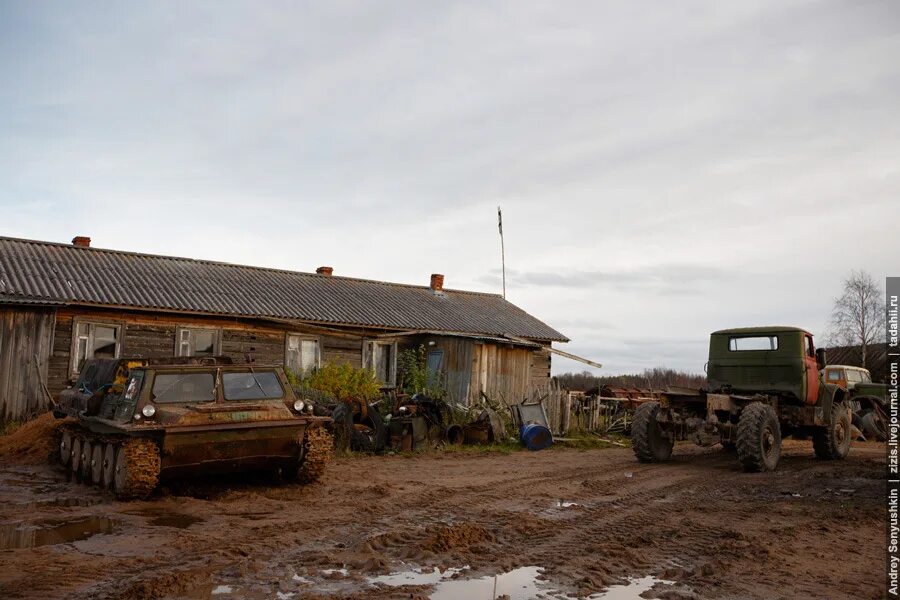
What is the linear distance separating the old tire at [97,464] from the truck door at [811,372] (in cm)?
1168

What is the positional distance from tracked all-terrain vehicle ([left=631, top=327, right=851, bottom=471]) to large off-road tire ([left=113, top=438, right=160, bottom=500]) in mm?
8508

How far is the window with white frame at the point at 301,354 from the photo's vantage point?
20.2 meters

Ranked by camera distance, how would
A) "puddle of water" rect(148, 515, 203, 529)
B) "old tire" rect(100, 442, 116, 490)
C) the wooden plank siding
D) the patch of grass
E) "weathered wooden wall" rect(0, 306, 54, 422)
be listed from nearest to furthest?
1. "puddle of water" rect(148, 515, 203, 529)
2. "old tire" rect(100, 442, 116, 490)
3. "weathered wooden wall" rect(0, 306, 54, 422)
4. the wooden plank siding
5. the patch of grass

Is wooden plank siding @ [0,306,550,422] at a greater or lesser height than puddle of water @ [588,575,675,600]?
greater

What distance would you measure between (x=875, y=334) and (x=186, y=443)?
123 ft

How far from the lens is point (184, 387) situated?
1016cm

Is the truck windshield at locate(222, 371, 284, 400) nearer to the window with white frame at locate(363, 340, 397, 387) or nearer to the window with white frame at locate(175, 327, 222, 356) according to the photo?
the window with white frame at locate(175, 327, 222, 356)

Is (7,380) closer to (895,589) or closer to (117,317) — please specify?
(117,317)

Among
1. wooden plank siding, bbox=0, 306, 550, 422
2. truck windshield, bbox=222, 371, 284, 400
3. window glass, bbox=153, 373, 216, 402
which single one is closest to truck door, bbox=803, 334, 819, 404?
wooden plank siding, bbox=0, 306, 550, 422

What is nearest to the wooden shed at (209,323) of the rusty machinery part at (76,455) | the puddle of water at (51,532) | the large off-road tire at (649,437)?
the rusty machinery part at (76,455)

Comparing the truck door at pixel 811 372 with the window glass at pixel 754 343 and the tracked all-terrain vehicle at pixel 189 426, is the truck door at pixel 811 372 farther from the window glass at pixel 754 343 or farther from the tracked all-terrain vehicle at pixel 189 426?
the tracked all-terrain vehicle at pixel 189 426

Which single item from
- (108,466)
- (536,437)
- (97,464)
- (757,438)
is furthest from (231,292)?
(757,438)

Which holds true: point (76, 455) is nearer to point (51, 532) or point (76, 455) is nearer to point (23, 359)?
point (51, 532)

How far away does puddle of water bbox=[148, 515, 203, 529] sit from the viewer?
7.89 m
